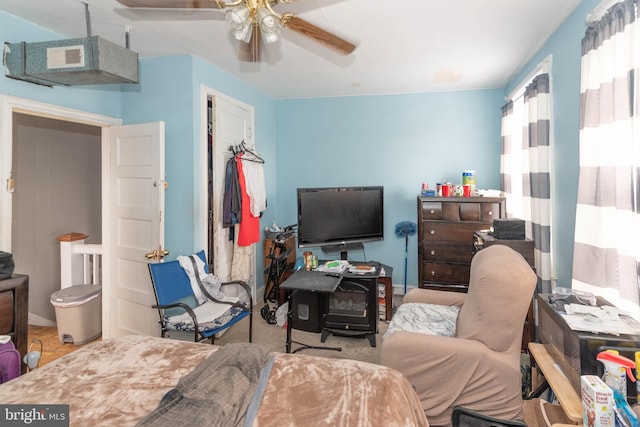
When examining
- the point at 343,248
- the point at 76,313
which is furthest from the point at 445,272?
the point at 76,313

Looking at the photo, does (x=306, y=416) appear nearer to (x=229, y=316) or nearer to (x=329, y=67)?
(x=229, y=316)

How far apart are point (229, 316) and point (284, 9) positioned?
225 centimetres

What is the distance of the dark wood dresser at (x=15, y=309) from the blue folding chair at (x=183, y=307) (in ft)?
2.46

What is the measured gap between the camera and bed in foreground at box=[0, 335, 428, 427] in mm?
1124

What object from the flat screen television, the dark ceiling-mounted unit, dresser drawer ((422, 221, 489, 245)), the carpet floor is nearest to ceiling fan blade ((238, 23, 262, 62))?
the dark ceiling-mounted unit

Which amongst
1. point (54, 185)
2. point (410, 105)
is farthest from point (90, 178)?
point (410, 105)

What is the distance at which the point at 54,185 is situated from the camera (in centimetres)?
381

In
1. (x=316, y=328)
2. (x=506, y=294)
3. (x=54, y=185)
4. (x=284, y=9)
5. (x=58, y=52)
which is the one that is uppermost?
(x=284, y=9)

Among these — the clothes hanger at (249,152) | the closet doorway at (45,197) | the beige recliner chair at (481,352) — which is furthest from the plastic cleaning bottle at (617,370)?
the closet doorway at (45,197)

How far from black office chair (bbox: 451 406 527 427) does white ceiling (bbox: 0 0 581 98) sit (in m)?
2.26

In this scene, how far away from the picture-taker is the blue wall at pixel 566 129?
213 cm

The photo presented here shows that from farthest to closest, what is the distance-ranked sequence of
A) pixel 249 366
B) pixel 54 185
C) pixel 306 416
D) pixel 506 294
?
pixel 54 185
pixel 506 294
pixel 249 366
pixel 306 416

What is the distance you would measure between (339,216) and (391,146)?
1.33 m

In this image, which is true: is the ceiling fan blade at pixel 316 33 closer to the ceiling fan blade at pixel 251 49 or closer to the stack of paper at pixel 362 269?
the ceiling fan blade at pixel 251 49
